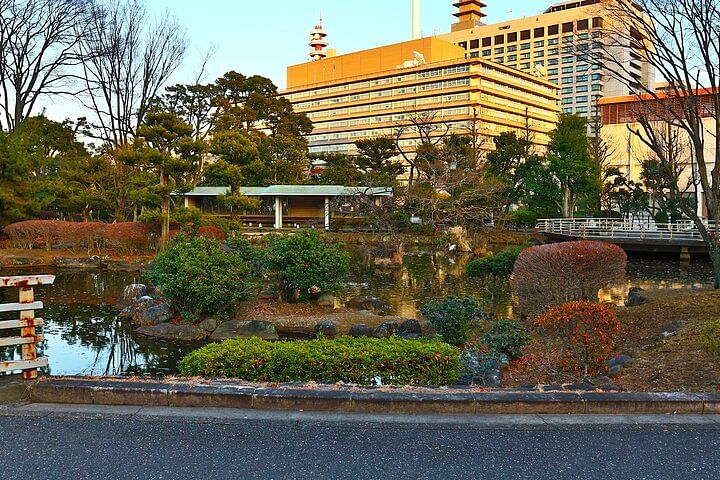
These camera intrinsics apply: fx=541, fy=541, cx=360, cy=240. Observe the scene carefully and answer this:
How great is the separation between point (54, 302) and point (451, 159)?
22.2 metres

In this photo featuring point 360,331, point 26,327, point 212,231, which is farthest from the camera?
point 212,231

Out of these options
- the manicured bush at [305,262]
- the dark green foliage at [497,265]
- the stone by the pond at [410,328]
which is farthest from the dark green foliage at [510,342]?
the manicured bush at [305,262]

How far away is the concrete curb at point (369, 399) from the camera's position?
435 cm

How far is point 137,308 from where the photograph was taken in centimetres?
1227

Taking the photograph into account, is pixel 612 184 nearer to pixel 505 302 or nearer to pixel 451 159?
pixel 451 159

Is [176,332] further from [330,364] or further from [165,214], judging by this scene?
[165,214]

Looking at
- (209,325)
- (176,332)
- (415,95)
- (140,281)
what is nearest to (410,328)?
(209,325)

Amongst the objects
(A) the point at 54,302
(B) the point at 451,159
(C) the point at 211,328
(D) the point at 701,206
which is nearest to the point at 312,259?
(C) the point at 211,328

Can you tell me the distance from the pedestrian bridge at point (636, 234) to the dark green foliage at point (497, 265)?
49.9ft

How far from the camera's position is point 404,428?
13.3ft

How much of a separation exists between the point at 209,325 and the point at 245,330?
2.61 ft

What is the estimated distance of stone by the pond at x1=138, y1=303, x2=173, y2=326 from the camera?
11.4m

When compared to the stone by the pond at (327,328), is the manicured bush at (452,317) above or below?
above

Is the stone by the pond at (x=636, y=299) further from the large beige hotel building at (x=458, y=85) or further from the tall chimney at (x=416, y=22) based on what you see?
the tall chimney at (x=416, y=22)
